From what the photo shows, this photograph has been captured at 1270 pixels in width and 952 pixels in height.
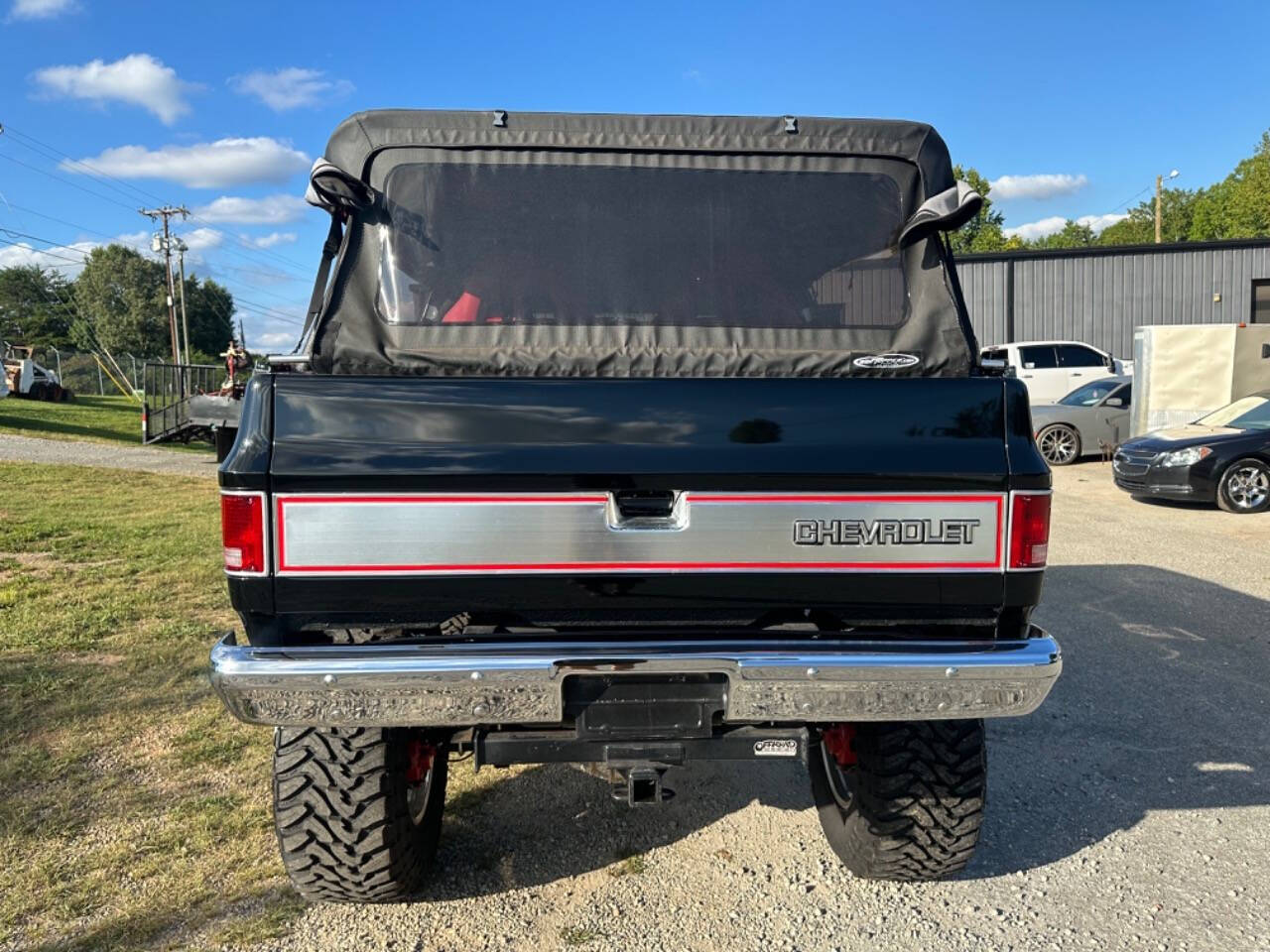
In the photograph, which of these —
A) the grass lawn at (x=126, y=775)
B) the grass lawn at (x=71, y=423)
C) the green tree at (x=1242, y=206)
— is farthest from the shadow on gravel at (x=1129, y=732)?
the green tree at (x=1242, y=206)

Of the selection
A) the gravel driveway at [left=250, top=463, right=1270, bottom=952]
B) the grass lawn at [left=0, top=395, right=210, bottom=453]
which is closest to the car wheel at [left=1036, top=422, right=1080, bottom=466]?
the gravel driveway at [left=250, top=463, right=1270, bottom=952]

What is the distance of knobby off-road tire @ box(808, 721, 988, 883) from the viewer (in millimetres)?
2912

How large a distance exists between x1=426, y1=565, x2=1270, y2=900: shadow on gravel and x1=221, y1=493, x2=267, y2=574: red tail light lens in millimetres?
1367

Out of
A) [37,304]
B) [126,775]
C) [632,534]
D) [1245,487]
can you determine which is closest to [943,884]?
[632,534]

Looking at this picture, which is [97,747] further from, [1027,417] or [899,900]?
[1027,417]

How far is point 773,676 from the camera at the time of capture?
237cm

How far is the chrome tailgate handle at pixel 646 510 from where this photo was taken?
254 centimetres

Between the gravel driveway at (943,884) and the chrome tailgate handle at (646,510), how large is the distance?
1.31 meters

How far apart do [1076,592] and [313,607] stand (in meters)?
6.14

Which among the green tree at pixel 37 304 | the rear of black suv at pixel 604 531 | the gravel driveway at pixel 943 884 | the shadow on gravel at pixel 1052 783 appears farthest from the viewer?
the green tree at pixel 37 304

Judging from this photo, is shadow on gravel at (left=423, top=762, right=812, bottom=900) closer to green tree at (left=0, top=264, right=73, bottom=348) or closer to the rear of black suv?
the rear of black suv

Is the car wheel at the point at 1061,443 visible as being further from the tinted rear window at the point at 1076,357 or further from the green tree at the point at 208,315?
the green tree at the point at 208,315

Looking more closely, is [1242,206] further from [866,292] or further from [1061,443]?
[866,292]

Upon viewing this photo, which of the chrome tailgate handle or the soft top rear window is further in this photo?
the soft top rear window
